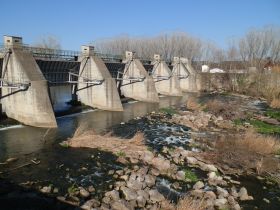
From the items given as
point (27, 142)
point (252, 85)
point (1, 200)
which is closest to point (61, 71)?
point (27, 142)

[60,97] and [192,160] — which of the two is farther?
[60,97]

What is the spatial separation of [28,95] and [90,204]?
13.6 meters

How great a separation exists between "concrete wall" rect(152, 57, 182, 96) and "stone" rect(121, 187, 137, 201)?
35.8 meters

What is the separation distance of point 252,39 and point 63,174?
59.0m

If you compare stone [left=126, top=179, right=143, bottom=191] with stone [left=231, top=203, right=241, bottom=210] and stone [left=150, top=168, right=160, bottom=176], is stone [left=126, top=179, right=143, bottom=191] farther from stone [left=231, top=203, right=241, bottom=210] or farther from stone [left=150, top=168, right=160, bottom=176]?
stone [left=231, top=203, right=241, bottom=210]

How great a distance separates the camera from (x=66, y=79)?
31562mm

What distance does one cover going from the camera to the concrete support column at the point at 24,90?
21.2 metres

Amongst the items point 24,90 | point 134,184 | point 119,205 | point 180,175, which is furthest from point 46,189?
point 24,90

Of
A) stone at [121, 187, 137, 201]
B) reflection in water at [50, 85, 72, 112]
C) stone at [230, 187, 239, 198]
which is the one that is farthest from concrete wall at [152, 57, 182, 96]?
stone at [121, 187, 137, 201]

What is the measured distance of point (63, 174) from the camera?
13.0m

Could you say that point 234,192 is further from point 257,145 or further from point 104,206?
point 257,145

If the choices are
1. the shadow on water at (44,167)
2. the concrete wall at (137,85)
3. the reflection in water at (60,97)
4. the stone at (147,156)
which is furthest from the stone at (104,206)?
the concrete wall at (137,85)

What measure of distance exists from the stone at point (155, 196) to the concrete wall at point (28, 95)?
12517mm

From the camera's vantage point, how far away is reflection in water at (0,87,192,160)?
666 inches
